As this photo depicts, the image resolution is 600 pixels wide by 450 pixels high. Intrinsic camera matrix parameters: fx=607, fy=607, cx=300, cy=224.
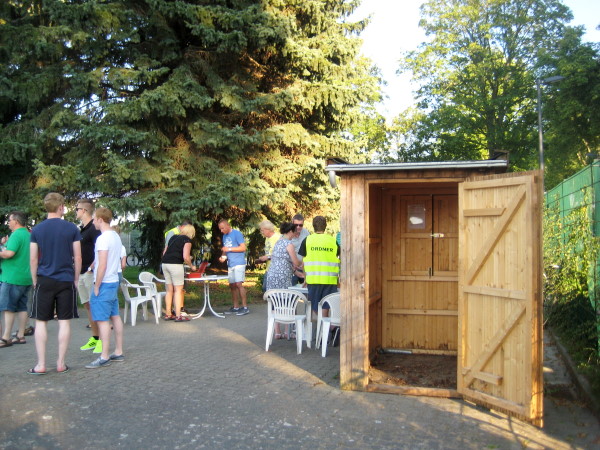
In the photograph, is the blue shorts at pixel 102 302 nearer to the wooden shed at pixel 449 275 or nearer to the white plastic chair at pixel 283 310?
the white plastic chair at pixel 283 310

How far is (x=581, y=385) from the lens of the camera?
20.4 ft

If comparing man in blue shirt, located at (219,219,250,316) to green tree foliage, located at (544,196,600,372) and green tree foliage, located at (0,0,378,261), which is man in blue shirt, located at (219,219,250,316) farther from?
green tree foliage, located at (544,196,600,372)

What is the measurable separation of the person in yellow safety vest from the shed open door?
250 cm

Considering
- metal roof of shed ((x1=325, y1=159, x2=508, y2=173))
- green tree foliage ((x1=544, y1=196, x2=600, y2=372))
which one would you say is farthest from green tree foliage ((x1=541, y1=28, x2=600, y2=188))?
metal roof of shed ((x1=325, y1=159, x2=508, y2=173))

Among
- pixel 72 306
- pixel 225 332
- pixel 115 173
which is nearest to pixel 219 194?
pixel 115 173

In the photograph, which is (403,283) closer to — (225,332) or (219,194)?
(225,332)

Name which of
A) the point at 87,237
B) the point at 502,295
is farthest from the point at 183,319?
the point at 502,295

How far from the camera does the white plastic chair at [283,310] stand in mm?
8461

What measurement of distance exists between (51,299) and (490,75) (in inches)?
1154

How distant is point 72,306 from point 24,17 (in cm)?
1209

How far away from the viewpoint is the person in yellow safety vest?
8.21 meters

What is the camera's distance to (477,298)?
19.3ft

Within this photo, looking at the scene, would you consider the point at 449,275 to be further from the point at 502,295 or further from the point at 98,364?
the point at 98,364

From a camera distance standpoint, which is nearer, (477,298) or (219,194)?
(477,298)
